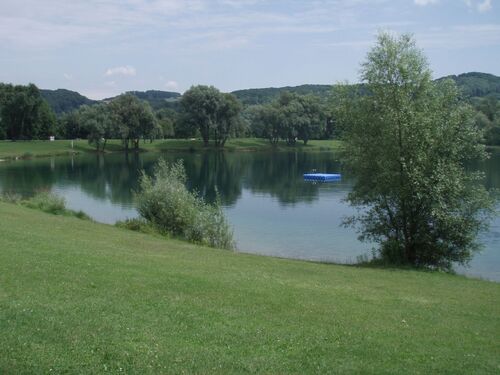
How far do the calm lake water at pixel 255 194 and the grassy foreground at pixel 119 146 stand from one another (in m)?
6.37

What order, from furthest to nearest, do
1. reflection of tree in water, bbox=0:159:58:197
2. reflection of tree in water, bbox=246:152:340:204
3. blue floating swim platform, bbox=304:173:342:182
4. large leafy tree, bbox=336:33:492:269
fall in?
1. blue floating swim platform, bbox=304:173:342:182
2. reflection of tree in water, bbox=0:159:58:197
3. reflection of tree in water, bbox=246:152:340:204
4. large leafy tree, bbox=336:33:492:269


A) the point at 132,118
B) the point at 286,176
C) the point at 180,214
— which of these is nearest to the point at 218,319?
the point at 180,214

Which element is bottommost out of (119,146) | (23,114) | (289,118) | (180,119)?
(119,146)

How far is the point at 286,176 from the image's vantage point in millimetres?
80250

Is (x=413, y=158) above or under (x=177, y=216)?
above

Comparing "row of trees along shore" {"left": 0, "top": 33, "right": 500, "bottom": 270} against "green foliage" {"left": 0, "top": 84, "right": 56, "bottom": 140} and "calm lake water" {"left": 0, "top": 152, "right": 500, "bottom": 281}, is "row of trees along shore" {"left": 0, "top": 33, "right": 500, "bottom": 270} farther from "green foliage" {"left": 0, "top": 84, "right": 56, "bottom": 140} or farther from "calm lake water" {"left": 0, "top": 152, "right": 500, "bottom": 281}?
"green foliage" {"left": 0, "top": 84, "right": 56, "bottom": 140}

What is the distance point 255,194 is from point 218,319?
1904 inches

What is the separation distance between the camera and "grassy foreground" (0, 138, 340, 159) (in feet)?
361

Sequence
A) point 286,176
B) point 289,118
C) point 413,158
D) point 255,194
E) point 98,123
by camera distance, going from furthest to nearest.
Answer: point 289,118 < point 98,123 < point 286,176 < point 255,194 < point 413,158

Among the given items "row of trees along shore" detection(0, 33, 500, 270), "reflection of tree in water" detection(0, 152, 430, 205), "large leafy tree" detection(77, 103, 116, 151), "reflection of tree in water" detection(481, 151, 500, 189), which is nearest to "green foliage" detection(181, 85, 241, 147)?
"reflection of tree in water" detection(0, 152, 430, 205)

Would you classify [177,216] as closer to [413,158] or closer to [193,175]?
[413,158]

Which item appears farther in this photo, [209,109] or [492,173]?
[209,109]

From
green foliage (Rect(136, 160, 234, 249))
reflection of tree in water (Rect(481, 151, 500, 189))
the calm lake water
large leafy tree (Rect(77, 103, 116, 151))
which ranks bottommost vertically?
the calm lake water

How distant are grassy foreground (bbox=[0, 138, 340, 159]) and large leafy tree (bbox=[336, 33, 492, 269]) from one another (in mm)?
79281
